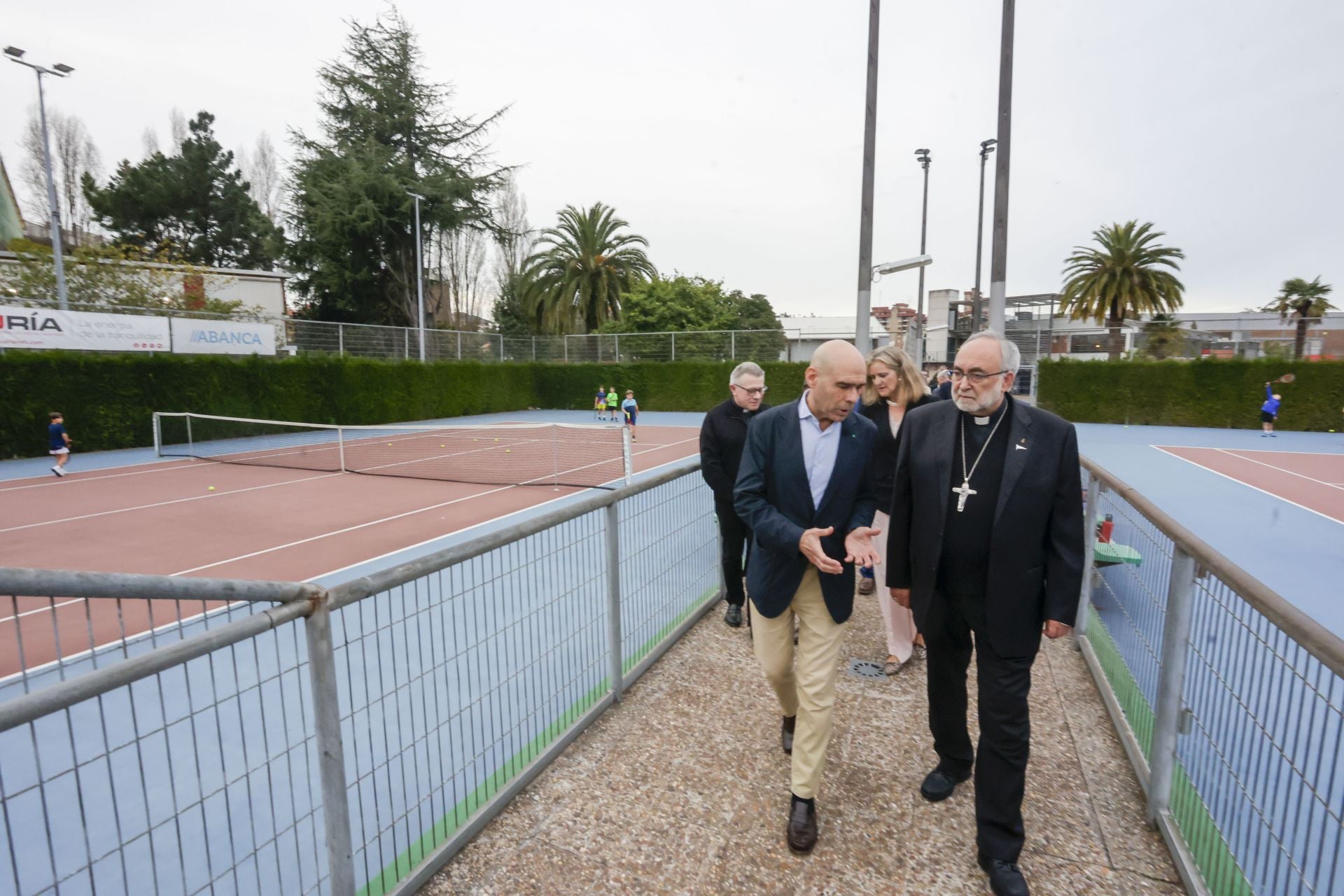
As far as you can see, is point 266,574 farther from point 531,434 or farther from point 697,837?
point 531,434

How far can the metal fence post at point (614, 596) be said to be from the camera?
3.99 m

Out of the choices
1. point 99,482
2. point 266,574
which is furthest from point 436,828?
point 99,482

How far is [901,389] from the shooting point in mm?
4676

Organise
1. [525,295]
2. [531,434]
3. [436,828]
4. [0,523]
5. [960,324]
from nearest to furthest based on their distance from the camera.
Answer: [436,828] → [0,523] → [531,434] → [525,295] → [960,324]

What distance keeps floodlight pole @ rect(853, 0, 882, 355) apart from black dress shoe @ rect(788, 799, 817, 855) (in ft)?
31.7

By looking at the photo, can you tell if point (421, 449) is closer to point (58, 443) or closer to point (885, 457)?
point (58, 443)

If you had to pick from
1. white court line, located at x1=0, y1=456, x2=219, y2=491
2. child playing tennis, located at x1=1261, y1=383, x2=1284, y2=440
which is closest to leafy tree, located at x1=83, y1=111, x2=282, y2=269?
white court line, located at x1=0, y1=456, x2=219, y2=491

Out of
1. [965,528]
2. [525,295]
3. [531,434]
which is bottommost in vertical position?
[531,434]

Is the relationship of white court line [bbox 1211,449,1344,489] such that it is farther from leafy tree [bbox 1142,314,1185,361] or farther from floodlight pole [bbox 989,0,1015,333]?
leafy tree [bbox 1142,314,1185,361]

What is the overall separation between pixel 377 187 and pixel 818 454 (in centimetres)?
3905

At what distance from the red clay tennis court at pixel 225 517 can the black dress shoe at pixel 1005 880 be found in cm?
511

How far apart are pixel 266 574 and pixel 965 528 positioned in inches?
286

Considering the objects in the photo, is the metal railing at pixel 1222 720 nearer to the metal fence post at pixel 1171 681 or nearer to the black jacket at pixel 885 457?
the metal fence post at pixel 1171 681

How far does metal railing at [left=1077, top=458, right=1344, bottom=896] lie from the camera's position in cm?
215
